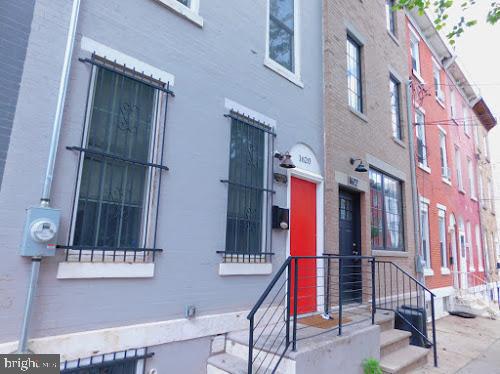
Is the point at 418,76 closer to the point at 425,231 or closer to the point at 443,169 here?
the point at 443,169

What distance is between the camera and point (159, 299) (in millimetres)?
3660

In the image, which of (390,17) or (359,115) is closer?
(359,115)

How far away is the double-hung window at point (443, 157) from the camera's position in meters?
12.8

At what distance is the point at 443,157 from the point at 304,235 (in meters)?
9.97

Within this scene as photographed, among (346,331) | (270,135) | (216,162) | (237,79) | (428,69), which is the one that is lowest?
(346,331)

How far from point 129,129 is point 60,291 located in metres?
1.75

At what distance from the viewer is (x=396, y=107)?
9914 mm

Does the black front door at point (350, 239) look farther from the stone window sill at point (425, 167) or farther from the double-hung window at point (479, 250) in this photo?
the double-hung window at point (479, 250)

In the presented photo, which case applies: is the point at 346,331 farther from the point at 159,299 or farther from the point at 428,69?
the point at 428,69

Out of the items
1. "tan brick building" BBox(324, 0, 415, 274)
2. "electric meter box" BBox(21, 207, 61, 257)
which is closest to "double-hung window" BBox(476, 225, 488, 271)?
"tan brick building" BBox(324, 0, 415, 274)

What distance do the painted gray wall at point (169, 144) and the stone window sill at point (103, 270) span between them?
0.21 ft

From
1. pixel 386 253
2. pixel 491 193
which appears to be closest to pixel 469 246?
pixel 491 193

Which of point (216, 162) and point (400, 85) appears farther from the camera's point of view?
point (400, 85)

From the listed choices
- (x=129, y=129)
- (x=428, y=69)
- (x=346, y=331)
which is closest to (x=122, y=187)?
(x=129, y=129)
